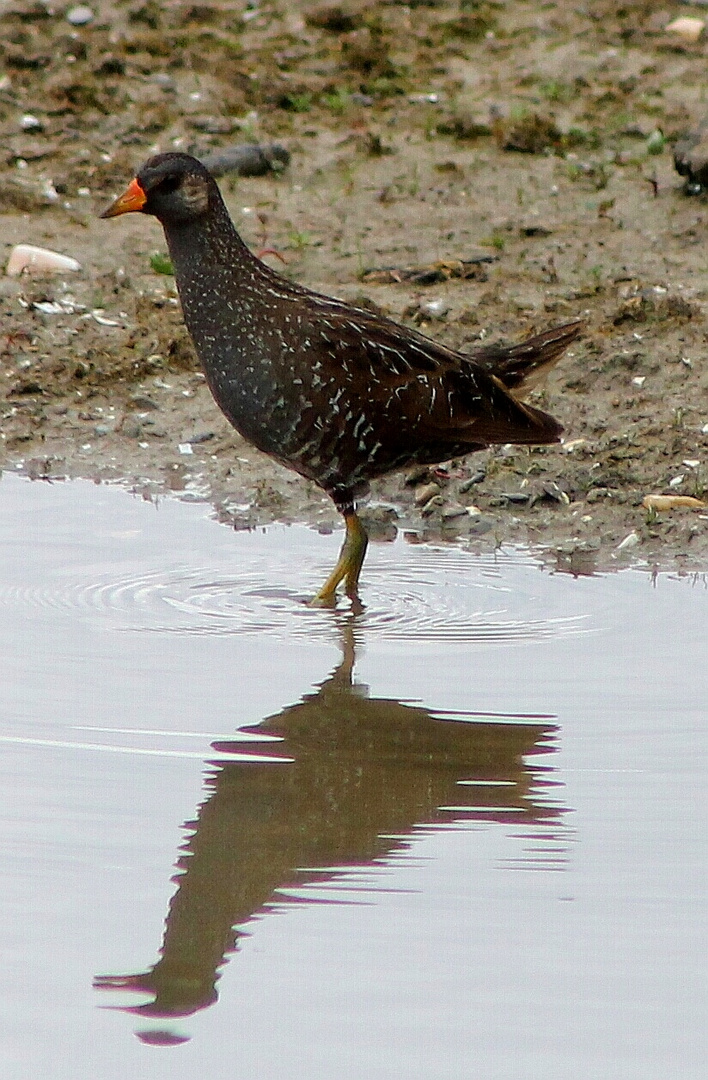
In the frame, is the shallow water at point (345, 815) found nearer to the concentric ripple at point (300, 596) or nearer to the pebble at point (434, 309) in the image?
the concentric ripple at point (300, 596)

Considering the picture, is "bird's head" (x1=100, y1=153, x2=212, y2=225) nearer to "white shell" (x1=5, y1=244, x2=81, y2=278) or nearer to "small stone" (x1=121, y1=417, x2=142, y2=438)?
"small stone" (x1=121, y1=417, x2=142, y2=438)

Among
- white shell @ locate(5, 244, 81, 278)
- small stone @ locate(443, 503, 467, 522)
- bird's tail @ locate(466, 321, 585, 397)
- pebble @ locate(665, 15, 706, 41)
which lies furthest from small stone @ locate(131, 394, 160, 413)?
pebble @ locate(665, 15, 706, 41)

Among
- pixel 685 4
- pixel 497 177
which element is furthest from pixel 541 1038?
pixel 685 4

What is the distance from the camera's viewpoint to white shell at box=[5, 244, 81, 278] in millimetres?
8086

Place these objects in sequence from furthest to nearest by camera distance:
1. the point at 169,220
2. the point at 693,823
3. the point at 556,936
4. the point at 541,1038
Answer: the point at 169,220 < the point at 693,823 < the point at 556,936 < the point at 541,1038

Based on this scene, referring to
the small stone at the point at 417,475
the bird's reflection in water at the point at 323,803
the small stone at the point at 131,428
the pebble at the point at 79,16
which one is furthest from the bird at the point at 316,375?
the pebble at the point at 79,16

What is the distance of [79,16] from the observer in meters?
10.0

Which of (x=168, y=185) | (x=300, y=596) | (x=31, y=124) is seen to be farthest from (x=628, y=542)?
(x=31, y=124)

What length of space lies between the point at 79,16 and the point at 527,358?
4608 millimetres

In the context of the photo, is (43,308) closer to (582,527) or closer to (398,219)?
(398,219)

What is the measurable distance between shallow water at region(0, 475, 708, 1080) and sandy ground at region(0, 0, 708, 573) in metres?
0.61

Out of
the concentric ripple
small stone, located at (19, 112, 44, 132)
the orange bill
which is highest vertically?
small stone, located at (19, 112, 44, 132)

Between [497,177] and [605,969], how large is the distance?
566 centimetres

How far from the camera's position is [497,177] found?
876 cm
